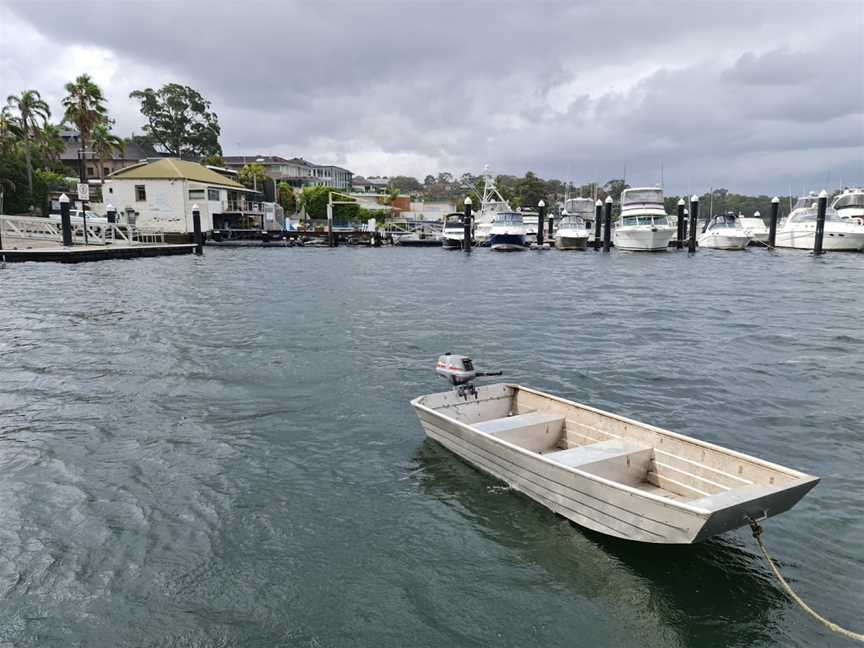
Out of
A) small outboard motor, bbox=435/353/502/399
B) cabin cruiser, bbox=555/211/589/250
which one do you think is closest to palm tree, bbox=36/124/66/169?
cabin cruiser, bbox=555/211/589/250

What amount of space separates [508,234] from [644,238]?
39.5 feet

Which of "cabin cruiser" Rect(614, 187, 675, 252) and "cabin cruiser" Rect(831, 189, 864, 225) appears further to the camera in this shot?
"cabin cruiser" Rect(831, 189, 864, 225)

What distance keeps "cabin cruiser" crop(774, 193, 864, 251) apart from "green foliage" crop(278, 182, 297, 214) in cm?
6356

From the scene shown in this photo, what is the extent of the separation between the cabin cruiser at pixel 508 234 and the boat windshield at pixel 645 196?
9.84m

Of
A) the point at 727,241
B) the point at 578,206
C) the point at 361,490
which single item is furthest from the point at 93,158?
the point at 361,490

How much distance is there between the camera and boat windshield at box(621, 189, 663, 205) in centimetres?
5351

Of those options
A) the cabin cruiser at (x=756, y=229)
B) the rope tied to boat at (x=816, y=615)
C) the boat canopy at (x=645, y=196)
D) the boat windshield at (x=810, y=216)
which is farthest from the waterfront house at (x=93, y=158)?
the rope tied to boat at (x=816, y=615)

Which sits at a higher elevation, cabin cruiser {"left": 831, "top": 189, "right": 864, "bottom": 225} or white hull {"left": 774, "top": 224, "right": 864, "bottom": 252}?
cabin cruiser {"left": 831, "top": 189, "right": 864, "bottom": 225}

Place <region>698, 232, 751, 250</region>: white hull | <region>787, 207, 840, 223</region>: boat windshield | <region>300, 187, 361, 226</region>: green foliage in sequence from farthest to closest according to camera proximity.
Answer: <region>300, 187, 361, 226</region>: green foliage < <region>698, 232, 751, 250</region>: white hull < <region>787, 207, 840, 223</region>: boat windshield

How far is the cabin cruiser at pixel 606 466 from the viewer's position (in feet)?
18.3

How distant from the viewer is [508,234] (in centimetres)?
5653

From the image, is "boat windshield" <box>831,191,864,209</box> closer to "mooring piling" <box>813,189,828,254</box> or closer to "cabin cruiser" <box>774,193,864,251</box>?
"cabin cruiser" <box>774,193,864,251</box>

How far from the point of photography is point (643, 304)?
23.7 meters

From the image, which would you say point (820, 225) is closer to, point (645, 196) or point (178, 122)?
point (645, 196)
